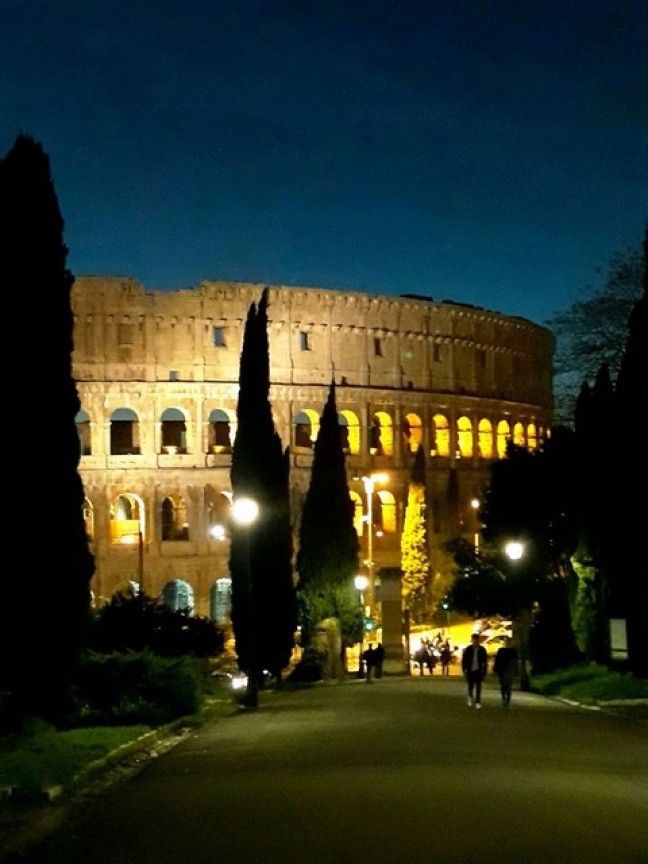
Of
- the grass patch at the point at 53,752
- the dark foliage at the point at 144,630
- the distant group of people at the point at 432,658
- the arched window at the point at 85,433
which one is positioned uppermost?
the arched window at the point at 85,433

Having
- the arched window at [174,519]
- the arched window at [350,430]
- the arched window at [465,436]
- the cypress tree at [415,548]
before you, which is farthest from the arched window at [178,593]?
the arched window at [465,436]

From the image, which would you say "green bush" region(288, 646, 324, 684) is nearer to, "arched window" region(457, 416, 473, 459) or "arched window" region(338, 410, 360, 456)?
"arched window" region(338, 410, 360, 456)

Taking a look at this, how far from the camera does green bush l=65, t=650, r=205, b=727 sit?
68.4 ft

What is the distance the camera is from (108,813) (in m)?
11.9

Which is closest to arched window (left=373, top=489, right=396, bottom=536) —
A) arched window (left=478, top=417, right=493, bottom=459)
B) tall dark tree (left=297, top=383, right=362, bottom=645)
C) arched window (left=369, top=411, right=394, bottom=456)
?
arched window (left=369, top=411, right=394, bottom=456)

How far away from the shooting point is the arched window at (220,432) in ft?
261

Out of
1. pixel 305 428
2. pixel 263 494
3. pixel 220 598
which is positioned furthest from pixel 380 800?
pixel 305 428

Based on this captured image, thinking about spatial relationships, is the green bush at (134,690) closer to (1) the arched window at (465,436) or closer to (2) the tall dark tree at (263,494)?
(2) the tall dark tree at (263,494)

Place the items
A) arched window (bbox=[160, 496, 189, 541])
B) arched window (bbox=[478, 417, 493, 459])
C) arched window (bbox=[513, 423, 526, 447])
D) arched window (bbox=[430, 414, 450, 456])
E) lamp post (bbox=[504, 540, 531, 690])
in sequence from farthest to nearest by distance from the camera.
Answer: arched window (bbox=[513, 423, 526, 447]), arched window (bbox=[478, 417, 493, 459]), arched window (bbox=[430, 414, 450, 456]), arched window (bbox=[160, 496, 189, 541]), lamp post (bbox=[504, 540, 531, 690])

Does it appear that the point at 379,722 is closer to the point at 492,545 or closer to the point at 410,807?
the point at 410,807

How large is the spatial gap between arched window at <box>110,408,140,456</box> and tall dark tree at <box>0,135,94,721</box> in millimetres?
57970

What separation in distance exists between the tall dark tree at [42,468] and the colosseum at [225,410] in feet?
174

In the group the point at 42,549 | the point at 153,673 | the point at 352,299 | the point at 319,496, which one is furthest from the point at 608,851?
the point at 352,299

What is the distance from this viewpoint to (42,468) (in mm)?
19359
